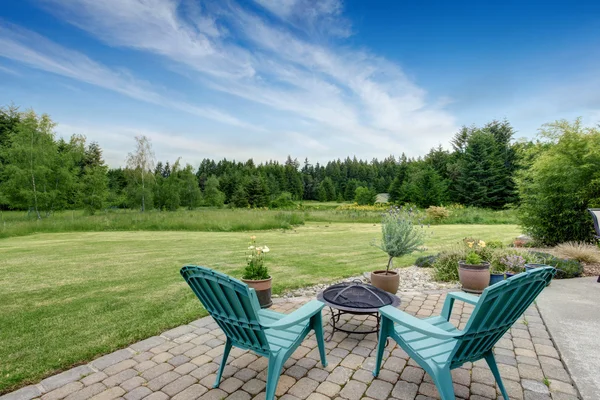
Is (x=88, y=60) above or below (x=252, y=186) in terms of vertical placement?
above

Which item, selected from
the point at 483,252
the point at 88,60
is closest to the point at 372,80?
the point at 483,252

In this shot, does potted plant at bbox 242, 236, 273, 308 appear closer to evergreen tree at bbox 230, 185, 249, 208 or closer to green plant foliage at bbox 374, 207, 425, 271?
green plant foliage at bbox 374, 207, 425, 271

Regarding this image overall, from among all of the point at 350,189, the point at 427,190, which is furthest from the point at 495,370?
the point at 350,189

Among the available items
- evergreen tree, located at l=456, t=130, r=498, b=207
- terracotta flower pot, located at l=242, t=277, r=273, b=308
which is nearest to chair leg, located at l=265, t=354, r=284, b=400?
terracotta flower pot, located at l=242, t=277, r=273, b=308

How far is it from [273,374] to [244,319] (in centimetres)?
38

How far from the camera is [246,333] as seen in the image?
199 centimetres

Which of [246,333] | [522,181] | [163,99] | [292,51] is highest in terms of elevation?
[292,51]

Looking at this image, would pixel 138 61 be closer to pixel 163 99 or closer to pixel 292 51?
pixel 163 99

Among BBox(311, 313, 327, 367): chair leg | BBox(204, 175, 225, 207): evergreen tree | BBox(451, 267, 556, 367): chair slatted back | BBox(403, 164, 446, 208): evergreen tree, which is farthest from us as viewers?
BBox(204, 175, 225, 207): evergreen tree

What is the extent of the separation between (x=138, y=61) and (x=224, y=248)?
6.81 m

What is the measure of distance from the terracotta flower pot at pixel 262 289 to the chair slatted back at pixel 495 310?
239 cm

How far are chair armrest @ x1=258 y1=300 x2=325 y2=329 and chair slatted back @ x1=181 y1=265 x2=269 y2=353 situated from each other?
11cm

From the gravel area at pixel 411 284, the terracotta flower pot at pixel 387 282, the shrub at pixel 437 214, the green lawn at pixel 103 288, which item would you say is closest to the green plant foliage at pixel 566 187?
the green lawn at pixel 103 288

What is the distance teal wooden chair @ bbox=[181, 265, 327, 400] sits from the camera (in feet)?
6.10
